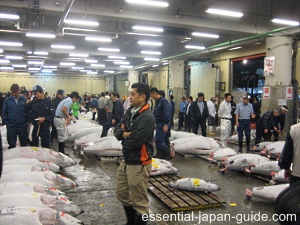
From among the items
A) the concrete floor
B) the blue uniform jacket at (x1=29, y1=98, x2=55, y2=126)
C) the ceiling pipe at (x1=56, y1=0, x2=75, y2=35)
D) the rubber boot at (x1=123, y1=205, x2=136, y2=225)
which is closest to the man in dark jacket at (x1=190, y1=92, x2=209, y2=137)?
the concrete floor

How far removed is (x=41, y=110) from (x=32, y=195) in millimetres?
4049

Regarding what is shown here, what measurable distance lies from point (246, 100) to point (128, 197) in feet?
22.1

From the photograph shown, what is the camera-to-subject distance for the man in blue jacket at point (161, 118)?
7441 millimetres

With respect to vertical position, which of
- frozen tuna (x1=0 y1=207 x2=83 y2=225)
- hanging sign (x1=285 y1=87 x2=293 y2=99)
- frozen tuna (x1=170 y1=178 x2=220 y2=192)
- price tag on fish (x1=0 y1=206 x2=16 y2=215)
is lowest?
frozen tuna (x1=170 y1=178 x2=220 y2=192)

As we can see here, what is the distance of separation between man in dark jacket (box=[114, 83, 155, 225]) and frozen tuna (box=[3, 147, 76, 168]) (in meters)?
3.13

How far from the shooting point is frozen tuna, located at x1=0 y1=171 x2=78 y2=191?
14.5 feet

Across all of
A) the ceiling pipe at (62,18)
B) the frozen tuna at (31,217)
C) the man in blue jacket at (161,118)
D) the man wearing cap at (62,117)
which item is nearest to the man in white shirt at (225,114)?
the man in blue jacket at (161,118)

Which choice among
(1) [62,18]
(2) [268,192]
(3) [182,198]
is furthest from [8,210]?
(1) [62,18]

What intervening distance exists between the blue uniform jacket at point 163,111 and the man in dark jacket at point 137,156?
3.77 metres

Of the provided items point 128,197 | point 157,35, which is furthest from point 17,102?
point 157,35

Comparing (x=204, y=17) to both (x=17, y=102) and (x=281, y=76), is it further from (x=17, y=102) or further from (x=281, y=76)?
(x=17, y=102)

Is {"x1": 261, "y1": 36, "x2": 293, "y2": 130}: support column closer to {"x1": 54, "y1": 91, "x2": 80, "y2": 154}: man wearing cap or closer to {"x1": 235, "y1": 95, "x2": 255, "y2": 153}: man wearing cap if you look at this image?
{"x1": 235, "y1": 95, "x2": 255, "y2": 153}: man wearing cap

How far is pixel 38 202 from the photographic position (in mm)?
3596

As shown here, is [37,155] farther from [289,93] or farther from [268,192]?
[289,93]
